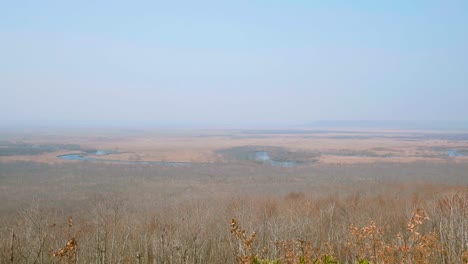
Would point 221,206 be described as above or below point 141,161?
below

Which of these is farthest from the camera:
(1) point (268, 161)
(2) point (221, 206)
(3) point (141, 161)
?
(1) point (268, 161)

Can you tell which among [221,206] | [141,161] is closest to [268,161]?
[141,161]

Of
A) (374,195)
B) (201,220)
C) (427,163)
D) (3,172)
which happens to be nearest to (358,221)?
(201,220)

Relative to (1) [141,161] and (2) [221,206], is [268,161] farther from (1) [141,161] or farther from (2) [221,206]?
(2) [221,206]

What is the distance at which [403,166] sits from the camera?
4106 centimetres

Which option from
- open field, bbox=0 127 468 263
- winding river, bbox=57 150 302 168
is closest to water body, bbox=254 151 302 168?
winding river, bbox=57 150 302 168

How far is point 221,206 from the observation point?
2283cm

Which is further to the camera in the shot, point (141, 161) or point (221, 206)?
point (141, 161)

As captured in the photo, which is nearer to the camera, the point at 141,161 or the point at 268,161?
the point at 141,161

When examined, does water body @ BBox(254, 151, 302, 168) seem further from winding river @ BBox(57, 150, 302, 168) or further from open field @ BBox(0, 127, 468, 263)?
open field @ BBox(0, 127, 468, 263)

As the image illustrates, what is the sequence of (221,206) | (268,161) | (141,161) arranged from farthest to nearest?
(268,161) → (141,161) → (221,206)

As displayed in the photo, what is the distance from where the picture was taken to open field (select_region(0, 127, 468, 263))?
12.2 metres

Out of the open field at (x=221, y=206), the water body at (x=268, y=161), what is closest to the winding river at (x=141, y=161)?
the water body at (x=268, y=161)

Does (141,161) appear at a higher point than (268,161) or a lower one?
higher
